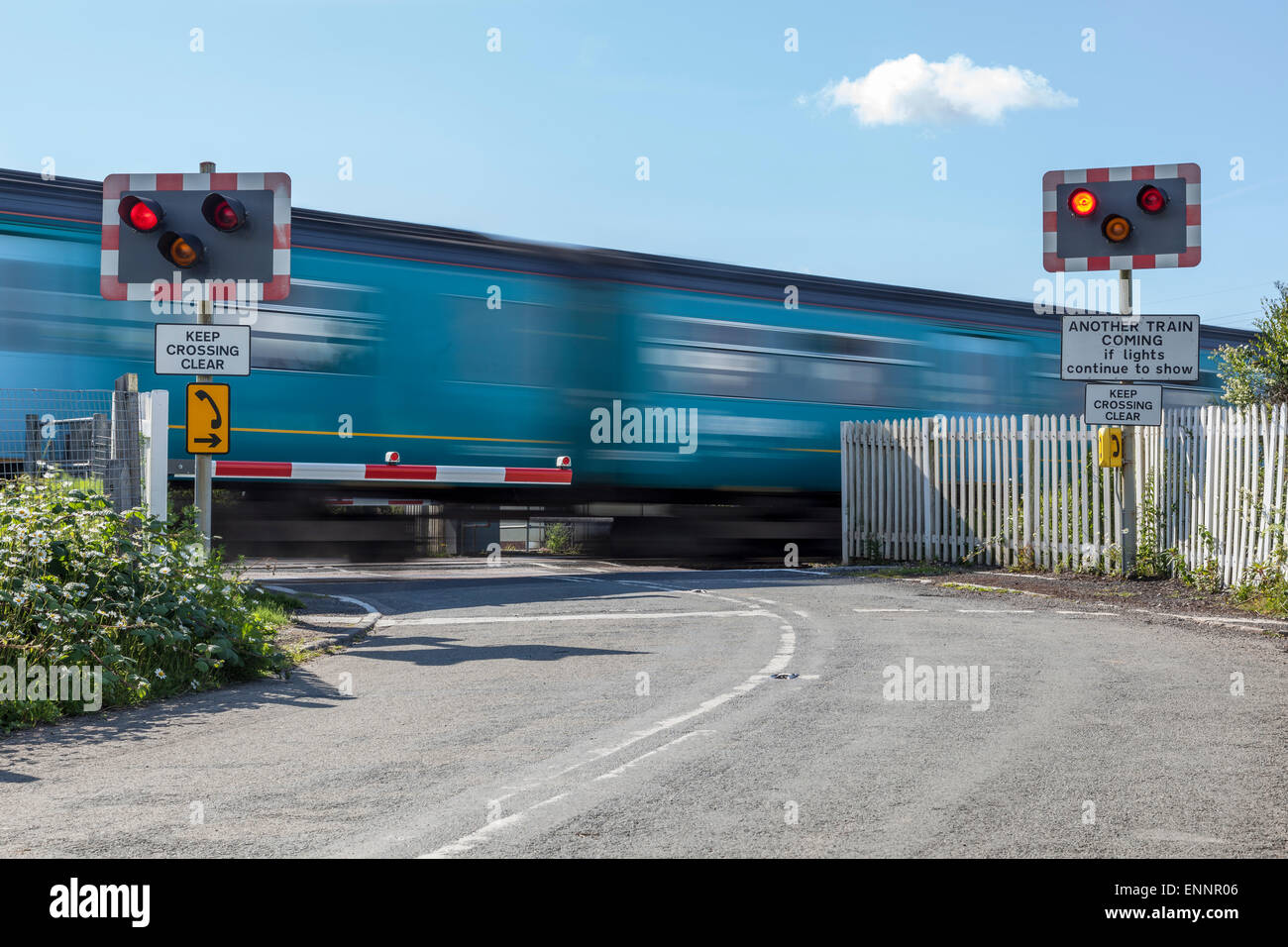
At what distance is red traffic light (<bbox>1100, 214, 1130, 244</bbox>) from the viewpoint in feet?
42.7

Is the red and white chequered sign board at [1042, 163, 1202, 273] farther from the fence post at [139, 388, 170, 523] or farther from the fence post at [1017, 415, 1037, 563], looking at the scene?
the fence post at [139, 388, 170, 523]

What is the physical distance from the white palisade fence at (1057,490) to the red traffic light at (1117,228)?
2.21 m

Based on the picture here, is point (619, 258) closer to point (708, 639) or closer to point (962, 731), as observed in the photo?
point (708, 639)

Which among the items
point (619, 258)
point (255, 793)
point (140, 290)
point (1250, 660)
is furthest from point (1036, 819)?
point (619, 258)

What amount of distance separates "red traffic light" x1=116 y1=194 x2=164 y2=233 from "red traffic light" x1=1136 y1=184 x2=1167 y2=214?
10.1 metres

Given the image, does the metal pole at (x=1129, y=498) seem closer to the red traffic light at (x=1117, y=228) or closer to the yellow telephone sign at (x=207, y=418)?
the red traffic light at (x=1117, y=228)

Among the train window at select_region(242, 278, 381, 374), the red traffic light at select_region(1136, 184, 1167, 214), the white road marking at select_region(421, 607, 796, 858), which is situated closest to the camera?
the white road marking at select_region(421, 607, 796, 858)

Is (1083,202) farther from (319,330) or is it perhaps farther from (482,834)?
(482,834)

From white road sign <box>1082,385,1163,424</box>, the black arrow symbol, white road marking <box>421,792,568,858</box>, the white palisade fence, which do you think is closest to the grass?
the black arrow symbol

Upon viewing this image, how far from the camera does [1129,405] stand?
13.5 meters

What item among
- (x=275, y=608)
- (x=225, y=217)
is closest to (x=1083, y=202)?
(x=225, y=217)

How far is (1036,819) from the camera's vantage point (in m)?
4.48
